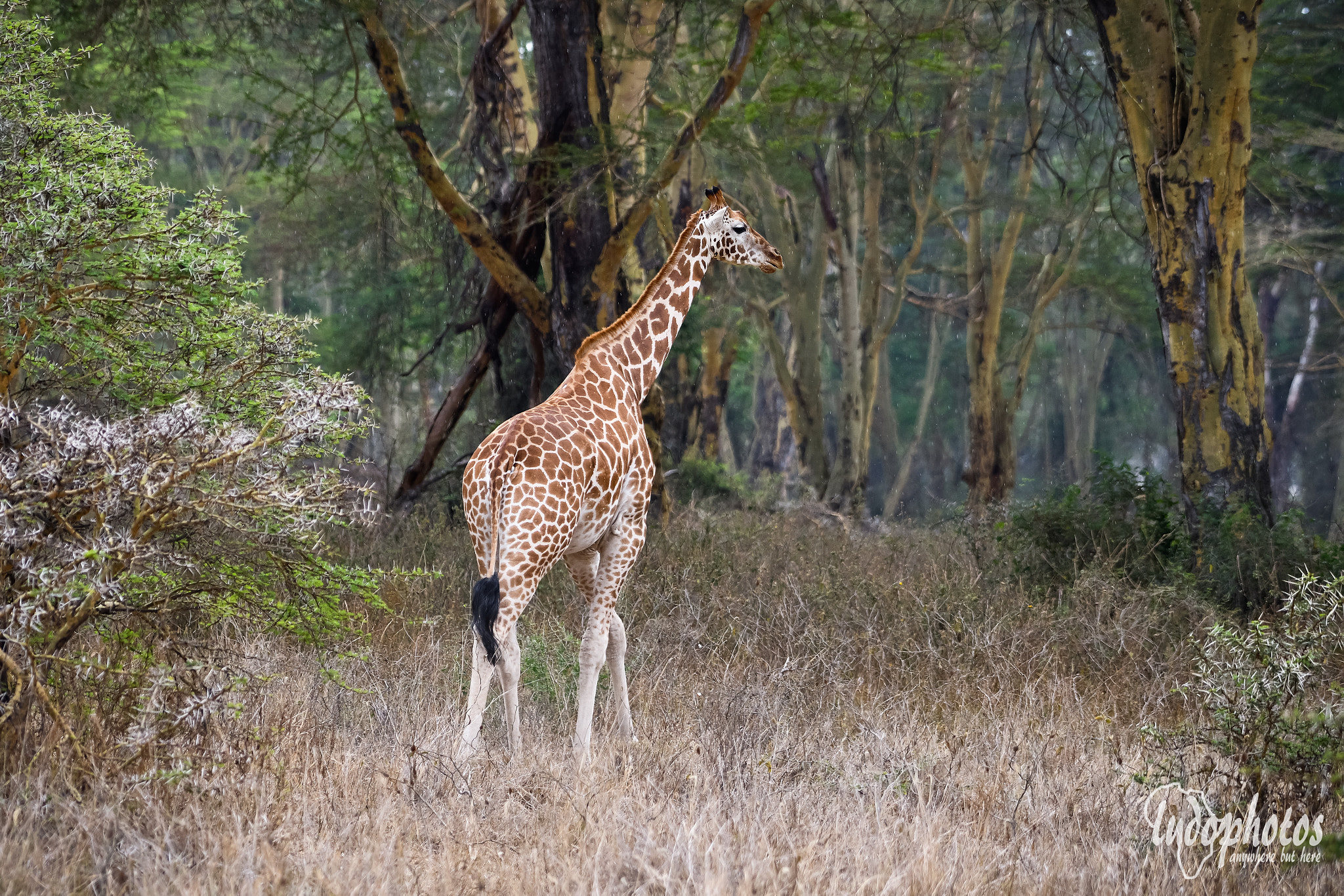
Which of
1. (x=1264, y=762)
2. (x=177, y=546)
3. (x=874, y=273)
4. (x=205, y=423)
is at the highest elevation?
(x=874, y=273)

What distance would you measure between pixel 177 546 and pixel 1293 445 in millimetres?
28508

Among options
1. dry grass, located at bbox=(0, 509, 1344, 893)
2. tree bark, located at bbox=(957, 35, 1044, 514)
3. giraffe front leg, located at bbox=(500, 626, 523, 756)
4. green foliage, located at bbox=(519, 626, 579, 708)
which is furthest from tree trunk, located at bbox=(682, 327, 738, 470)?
giraffe front leg, located at bbox=(500, 626, 523, 756)

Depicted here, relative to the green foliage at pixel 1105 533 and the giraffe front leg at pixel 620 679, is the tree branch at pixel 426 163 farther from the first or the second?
the green foliage at pixel 1105 533

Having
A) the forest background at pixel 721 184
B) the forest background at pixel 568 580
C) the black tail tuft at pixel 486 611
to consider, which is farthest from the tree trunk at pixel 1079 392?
the black tail tuft at pixel 486 611

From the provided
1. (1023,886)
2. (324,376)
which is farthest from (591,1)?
(1023,886)

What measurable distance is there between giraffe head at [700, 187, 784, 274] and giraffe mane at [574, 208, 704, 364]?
7 cm

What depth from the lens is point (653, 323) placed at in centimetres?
561

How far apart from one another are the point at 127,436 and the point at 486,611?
57.6 inches

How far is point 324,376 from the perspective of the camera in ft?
15.6

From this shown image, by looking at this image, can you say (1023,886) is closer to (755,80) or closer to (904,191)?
(755,80)

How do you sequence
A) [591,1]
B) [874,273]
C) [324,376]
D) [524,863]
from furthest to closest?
[874,273]
[591,1]
[324,376]
[524,863]

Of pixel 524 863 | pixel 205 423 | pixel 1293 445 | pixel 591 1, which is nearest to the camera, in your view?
pixel 524 863

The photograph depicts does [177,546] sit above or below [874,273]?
below

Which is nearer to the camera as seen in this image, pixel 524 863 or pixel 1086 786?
pixel 524 863
